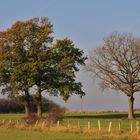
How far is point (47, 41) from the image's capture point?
86.8 meters

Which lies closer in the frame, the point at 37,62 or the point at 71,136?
the point at 71,136

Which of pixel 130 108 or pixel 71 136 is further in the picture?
pixel 130 108

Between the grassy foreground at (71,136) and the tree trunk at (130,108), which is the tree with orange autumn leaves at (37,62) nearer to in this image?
the tree trunk at (130,108)

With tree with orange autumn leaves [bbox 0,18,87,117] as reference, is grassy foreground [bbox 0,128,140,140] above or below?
below

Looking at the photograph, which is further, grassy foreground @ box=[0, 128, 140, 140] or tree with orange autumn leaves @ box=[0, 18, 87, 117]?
tree with orange autumn leaves @ box=[0, 18, 87, 117]

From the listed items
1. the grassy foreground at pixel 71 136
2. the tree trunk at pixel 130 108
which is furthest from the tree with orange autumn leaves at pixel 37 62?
the grassy foreground at pixel 71 136

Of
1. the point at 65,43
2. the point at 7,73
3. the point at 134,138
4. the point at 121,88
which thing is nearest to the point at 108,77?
the point at 121,88

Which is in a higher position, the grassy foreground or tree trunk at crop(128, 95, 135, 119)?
tree trunk at crop(128, 95, 135, 119)

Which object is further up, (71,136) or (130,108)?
(130,108)

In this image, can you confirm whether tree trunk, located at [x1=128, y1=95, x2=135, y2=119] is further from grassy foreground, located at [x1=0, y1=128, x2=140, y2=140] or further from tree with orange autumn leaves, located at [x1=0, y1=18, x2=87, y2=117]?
grassy foreground, located at [x1=0, y1=128, x2=140, y2=140]

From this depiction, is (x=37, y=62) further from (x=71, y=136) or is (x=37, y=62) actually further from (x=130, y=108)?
(x=71, y=136)

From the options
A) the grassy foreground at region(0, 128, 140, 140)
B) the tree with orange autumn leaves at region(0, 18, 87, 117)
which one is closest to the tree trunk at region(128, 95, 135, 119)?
the tree with orange autumn leaves at region(0, 18, 87, 117)

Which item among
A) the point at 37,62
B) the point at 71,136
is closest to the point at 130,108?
the point at 37,62

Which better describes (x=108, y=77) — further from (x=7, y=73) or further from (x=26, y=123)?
(x=26, y=123)
